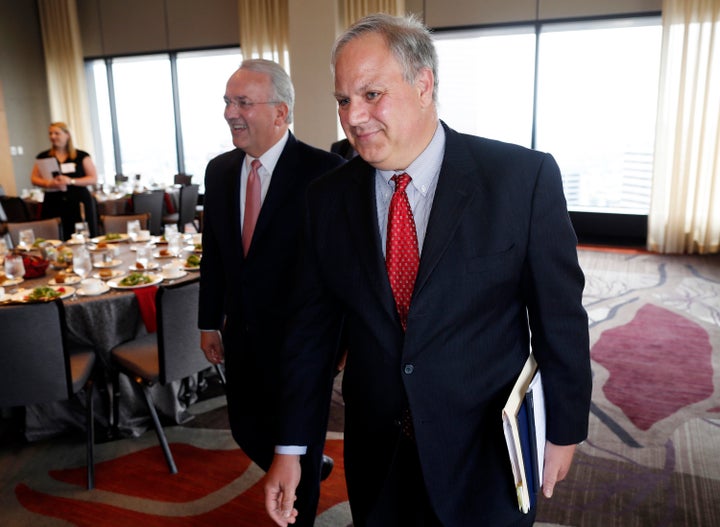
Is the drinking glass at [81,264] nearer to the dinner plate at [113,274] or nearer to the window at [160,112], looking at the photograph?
the dinner plate at [113,274]

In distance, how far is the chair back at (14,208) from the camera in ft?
21.5

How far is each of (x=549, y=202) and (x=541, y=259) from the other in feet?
0.40

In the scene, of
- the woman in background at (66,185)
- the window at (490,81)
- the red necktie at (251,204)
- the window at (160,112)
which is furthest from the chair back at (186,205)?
the red necktie at (251,204)

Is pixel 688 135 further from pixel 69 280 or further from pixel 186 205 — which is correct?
pixel 69 280

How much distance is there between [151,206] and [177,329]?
3999mm

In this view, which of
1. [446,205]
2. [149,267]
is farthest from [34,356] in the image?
[446,205]

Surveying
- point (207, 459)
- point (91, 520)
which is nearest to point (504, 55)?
point (207, 459)

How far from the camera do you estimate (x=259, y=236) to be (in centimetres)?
219

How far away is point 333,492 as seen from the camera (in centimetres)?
287

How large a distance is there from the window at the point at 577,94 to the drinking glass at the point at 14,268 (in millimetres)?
5165

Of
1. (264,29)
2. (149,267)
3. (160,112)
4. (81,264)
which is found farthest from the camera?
(160,112)

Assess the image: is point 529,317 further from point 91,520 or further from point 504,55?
point 504,55

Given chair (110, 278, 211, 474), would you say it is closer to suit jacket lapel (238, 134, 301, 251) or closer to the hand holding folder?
suit jacket lapel (238, 134, 301, 251)

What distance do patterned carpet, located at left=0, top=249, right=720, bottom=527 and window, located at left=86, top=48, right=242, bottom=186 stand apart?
282 inches
